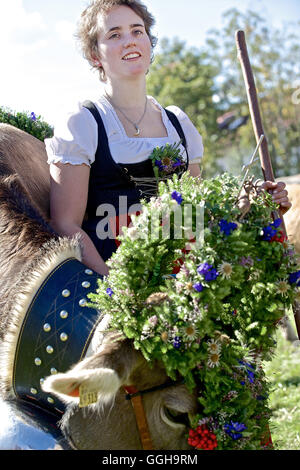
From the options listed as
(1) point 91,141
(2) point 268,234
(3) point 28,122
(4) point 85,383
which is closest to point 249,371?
(2) point 268,234

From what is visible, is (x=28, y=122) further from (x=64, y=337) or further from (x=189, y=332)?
(x=189, y=332)

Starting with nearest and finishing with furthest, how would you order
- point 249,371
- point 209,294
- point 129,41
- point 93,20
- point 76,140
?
1. point 209,294
2. point 249,371
3. point 76,140
4. point 129,41
5. point 93,20

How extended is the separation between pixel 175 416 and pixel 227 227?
0.79m

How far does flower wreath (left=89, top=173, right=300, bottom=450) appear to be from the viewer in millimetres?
2203

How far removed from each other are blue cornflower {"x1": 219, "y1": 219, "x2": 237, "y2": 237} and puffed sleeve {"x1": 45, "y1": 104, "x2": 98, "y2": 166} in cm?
107

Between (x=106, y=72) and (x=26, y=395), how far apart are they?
6.24ft

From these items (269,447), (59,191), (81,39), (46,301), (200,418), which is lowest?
(269,447)

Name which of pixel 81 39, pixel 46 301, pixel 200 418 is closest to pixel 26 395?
pixel 46 301

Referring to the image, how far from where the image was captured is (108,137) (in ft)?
10.4

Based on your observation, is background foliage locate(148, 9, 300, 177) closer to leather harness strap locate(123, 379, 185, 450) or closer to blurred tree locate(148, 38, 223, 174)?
blurred tree locate(148, 38, 223, 174)

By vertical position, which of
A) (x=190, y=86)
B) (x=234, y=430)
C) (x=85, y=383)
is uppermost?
(x=190, y=86)

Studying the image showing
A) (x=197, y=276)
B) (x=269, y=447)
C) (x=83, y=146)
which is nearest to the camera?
(x=197, y=276)

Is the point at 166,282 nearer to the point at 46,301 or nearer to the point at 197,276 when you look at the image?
the point at 197,276

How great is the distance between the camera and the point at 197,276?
2.19 m
